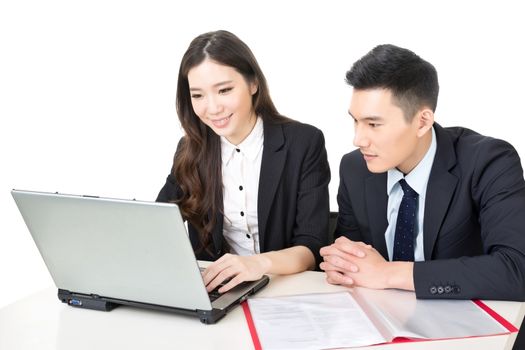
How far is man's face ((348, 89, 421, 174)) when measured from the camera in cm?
215

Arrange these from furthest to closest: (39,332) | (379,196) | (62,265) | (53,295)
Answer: (379,196), (53,295), (62,265), (39,332)

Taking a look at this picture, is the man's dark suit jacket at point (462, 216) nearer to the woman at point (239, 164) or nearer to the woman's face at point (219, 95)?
the woman at point (239, 164)

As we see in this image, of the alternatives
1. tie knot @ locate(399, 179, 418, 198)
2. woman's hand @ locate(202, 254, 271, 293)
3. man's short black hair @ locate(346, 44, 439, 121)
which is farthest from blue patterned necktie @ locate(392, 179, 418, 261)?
woman's hand @ locate(202, 254, 271, 293)

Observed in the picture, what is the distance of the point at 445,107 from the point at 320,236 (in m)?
2.10

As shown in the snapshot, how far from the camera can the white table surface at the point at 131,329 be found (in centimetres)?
160

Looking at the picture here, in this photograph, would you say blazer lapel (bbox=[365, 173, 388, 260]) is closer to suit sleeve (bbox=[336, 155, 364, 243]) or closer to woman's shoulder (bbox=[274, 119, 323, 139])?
suit sleeve (bbox=[336, 155, 364, 243])

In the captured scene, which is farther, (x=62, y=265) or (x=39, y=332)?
(x=62, y=265)

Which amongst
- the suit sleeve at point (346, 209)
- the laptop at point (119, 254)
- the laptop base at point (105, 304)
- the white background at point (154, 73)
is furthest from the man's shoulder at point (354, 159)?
the white background at point (154, 73)

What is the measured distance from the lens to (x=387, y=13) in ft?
13.8

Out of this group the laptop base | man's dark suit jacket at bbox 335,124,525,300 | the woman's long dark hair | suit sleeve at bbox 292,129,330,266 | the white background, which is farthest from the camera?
the white background

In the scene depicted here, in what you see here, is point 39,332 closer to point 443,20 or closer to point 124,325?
point 124,325

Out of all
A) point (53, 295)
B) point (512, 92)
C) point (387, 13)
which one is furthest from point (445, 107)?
point (53, 295)

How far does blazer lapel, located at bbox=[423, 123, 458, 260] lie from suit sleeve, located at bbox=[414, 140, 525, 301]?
65 millimetres

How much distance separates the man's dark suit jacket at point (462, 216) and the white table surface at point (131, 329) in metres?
0.10
